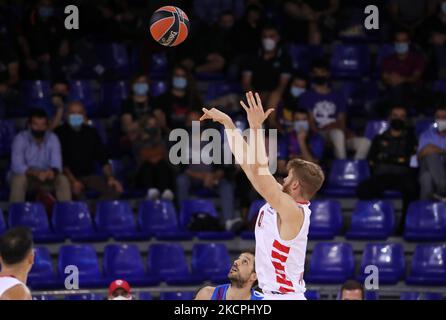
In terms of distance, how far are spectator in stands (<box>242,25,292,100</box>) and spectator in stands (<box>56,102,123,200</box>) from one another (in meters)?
2.26

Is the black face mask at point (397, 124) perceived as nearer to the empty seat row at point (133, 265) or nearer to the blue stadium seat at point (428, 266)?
the blue stadium seat at point (428, 266)

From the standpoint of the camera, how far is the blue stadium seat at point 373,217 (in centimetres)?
1330

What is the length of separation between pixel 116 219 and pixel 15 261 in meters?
6.94

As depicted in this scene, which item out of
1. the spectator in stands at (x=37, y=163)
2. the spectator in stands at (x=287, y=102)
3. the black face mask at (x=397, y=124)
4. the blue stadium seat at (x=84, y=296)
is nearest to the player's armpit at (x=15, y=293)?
the blue stadium seat at (x=84, y=296)

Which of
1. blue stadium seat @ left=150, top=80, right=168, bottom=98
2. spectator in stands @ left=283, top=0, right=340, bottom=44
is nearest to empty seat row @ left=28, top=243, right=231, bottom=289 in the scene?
blue stadium seat @ left=150, top=80, right=168, bottom=98

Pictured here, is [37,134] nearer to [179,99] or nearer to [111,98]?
[111,98]

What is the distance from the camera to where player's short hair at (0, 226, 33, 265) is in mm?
6574

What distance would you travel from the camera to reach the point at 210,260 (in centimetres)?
1304

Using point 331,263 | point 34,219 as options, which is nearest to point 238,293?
point 331,263

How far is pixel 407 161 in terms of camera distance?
44.4ft

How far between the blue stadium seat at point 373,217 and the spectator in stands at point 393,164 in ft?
0.52
